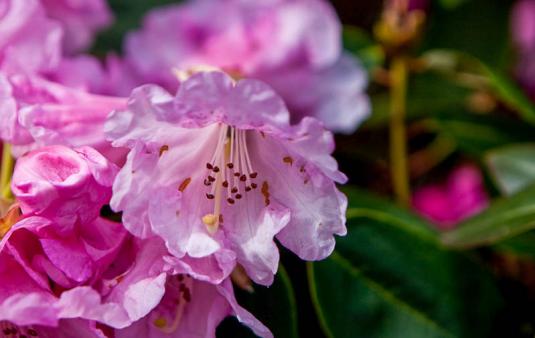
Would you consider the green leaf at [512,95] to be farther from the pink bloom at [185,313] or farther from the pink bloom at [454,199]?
the pink bloom at [185,313]

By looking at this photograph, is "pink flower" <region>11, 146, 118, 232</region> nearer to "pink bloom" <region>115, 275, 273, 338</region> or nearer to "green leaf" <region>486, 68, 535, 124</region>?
"pink bloom" <region>115, 275, 273, 338</region>

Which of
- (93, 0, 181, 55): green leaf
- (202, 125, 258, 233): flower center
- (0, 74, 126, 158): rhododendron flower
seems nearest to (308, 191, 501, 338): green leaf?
(202, 125, 258, 233): flower center

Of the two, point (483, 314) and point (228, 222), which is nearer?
point (228, 222)

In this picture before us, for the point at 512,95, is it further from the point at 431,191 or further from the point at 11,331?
Result: the point at 11,331

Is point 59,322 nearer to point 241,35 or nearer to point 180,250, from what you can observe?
point 180,250

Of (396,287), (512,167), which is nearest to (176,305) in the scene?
(396,287)

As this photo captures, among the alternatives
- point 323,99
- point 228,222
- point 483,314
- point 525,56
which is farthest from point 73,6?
point 525,56
